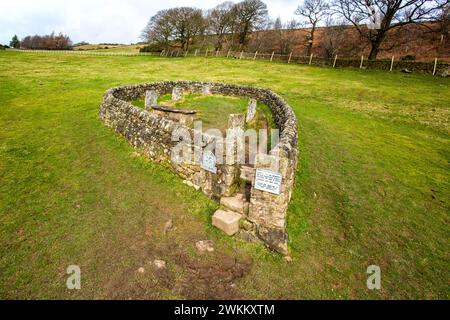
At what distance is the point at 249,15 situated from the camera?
161 feet

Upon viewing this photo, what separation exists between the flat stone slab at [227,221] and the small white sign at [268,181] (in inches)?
39.3

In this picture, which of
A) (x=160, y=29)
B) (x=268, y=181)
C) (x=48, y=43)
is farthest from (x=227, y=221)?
(x=48, y=43)

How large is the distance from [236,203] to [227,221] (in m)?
0.57

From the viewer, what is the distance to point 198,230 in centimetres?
580

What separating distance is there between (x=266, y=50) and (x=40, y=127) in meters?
42.9

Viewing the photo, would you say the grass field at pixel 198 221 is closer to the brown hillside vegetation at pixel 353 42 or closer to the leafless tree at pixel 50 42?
the brown hillside vegetation at pixel 353 42

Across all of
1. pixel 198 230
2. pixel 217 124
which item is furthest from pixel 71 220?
pixel 217 124

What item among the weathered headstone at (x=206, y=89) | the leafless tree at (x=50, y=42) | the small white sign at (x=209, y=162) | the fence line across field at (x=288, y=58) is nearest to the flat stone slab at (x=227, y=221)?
the small white sign at (x=209, y=162)

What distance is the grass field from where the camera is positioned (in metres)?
4.71

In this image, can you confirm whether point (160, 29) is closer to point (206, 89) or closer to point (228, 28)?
point (228, 28)

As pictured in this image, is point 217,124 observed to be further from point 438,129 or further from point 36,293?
point 438,129

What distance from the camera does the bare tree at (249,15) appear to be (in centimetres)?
4856

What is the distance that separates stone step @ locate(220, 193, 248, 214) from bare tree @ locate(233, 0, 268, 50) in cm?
5129

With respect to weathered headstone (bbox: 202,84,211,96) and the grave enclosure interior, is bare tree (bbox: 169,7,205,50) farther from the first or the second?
the grave enclosure interior
